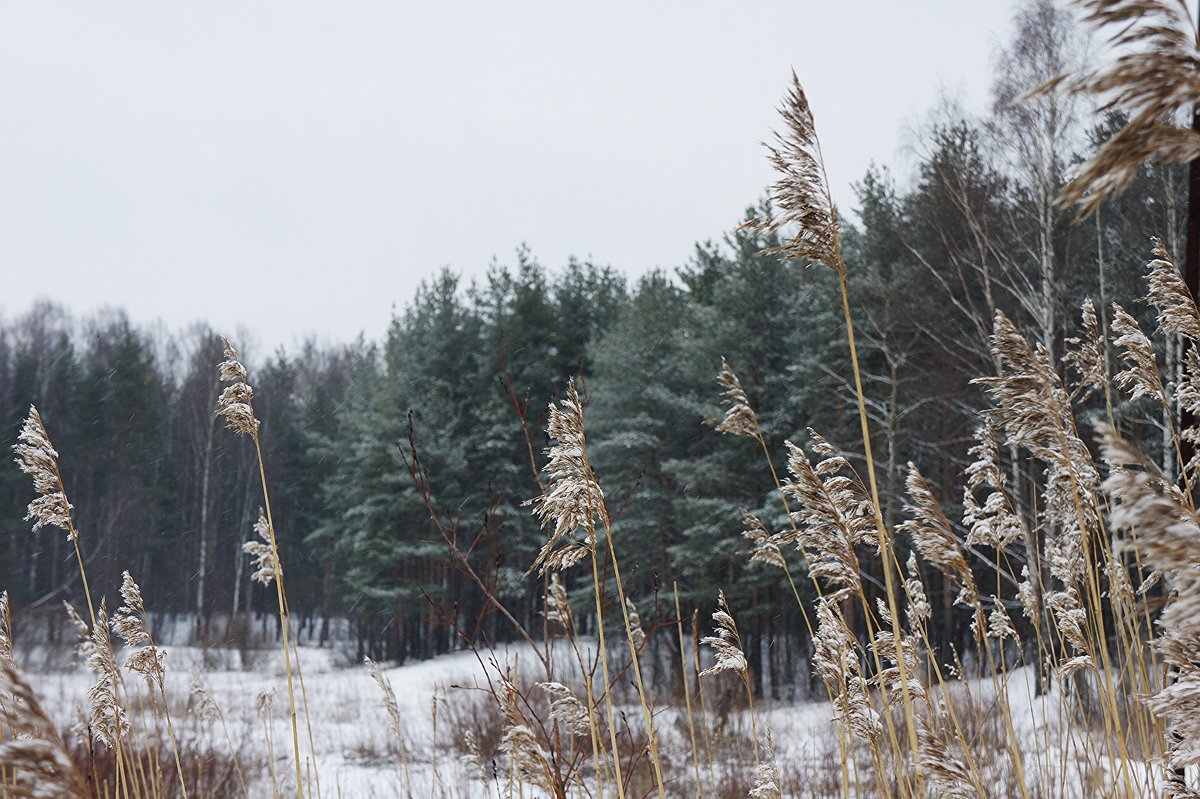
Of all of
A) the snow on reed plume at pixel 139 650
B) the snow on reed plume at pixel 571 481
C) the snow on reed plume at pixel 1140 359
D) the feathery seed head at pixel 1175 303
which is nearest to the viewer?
the snow on reed plume at pixel 571 481

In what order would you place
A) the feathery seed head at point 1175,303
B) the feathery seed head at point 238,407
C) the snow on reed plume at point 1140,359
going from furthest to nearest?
the feathery seed head at point 238,407, the snow on reed plume at point 1140,359, the feathery seed head at point 1175,303

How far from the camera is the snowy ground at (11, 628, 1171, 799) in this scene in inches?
283

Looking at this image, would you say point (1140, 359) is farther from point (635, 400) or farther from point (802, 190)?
point (635, 400)

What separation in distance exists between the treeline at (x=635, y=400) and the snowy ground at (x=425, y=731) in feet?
6.21

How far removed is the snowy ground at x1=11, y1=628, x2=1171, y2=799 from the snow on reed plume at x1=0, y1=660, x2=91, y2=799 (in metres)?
2.87

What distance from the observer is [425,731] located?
507 inches

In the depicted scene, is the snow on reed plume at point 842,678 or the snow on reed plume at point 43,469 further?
the snow on reed plume at point 43,469

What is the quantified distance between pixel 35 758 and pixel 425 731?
13220mm

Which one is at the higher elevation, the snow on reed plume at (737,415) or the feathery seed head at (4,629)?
the snow on reed plume at (737,415)

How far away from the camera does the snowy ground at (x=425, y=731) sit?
23.5ft

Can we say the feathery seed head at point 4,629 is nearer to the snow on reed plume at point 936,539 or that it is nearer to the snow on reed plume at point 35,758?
the snow on reed plume at point 35,758

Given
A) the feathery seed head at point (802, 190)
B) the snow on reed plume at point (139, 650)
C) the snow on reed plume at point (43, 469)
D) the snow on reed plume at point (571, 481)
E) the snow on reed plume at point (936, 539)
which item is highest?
the feathery seed head at point (802, 190)

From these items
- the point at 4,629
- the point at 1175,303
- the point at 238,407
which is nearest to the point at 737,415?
the point at 1175,303

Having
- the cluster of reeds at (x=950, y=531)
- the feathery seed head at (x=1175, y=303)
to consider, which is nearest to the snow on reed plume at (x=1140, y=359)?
the cluster of reeds at (x=950, y=531)
